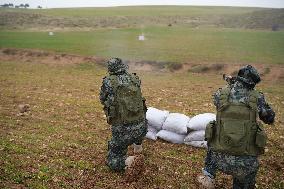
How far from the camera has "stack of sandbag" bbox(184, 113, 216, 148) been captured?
8586 mm

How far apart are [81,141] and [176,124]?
8.53 ft

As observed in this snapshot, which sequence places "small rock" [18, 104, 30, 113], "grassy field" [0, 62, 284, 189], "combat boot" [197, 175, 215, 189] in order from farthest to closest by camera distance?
1. "small rock" [18, 104, 30, 113]
2. "grassy field" [0, 62, 284, 189]
3. "combat boot" [197, 175, 215, 189]

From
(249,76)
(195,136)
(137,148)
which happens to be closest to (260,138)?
(249,76)

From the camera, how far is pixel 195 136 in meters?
8.66

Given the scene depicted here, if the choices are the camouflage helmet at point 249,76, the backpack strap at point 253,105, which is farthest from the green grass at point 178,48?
the backpack strap at point 253,105

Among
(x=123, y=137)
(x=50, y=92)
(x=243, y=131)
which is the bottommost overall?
(x=50, y=92)

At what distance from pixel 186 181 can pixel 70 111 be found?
6099 mm

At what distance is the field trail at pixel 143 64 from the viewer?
19109 millimetres

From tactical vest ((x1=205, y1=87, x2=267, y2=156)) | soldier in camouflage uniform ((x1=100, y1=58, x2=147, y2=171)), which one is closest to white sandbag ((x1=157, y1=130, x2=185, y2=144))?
soldier in camouflage uniform ((x1=100, y1=58, x2=147, y2=171))

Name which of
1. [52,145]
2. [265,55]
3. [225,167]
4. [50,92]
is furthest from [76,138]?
[265,55]

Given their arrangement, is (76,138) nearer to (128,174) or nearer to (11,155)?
(11,155)

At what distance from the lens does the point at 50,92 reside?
15.0 m

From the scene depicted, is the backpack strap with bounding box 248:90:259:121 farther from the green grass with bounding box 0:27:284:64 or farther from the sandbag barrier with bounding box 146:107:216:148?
the green grass with bounding box 0:27:284:64

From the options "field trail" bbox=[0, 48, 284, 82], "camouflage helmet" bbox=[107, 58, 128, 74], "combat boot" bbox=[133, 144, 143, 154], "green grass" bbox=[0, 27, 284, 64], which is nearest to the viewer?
"camouflage helmet" bbox=[107, 58, 128, 74]
